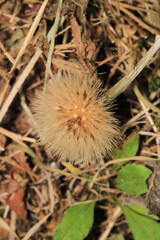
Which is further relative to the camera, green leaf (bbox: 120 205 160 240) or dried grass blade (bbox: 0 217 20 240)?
dried grass blade (bbox: 0 217 20 240)

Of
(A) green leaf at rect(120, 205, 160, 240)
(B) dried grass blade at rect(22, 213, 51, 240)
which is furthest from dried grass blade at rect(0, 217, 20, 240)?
(A) green leaf at rect(120, 205, 160, 240)

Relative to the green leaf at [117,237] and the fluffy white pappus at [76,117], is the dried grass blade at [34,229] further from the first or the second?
the fluffy white pappus at [76,117]

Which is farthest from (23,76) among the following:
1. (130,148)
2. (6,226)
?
(6,226)

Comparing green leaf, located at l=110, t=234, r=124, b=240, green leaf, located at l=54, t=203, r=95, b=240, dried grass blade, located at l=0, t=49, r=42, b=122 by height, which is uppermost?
dried grass blade, located at l=0, t=49, r=42, b=122

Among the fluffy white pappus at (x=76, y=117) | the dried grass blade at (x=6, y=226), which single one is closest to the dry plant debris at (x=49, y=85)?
the dried grass blade at (x=6, y=226)

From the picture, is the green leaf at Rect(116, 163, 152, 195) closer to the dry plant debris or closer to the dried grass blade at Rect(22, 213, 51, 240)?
the dry plant debris

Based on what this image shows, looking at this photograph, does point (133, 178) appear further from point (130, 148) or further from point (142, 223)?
point (142, 223)
